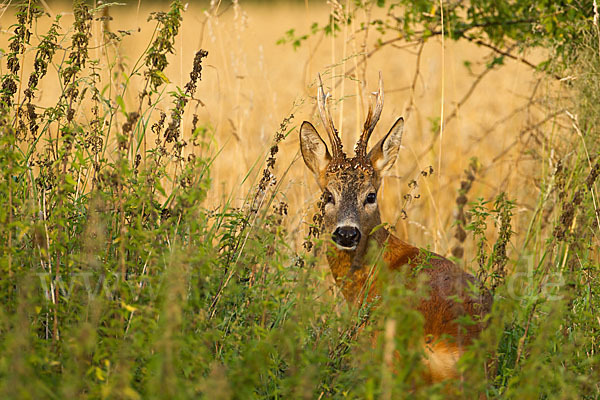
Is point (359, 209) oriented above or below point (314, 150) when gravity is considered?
below

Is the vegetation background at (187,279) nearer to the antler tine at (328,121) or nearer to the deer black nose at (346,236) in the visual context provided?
the deer black nose at (346,236)

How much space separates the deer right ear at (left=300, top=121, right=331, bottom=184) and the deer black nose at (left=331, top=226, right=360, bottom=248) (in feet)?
2.40

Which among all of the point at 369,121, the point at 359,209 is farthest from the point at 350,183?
the point at 369,121

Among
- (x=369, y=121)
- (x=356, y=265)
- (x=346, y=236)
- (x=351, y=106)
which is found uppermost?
(x=369, y=121)

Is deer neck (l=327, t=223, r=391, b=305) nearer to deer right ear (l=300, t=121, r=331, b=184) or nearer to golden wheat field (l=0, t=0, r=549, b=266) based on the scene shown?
golden wheat field (l=0, t=0, r=549, b=266)

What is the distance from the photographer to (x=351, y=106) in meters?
11.4

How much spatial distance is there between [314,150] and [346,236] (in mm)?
891

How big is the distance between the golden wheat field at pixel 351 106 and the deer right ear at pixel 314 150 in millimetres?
202

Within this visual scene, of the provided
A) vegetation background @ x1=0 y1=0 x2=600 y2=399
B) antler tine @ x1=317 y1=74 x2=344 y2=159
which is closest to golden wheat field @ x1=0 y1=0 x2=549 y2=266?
antler tine @ x1=317 y1=74 x2=344 y2=159

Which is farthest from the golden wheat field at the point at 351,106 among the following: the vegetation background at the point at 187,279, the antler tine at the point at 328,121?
the vegetation background at the point at 187,279

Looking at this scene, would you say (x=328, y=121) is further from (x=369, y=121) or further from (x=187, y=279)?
(x=187, y=279)

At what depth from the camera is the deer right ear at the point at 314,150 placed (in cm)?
526

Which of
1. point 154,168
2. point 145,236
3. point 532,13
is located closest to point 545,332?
point 145,236

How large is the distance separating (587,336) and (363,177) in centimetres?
178
